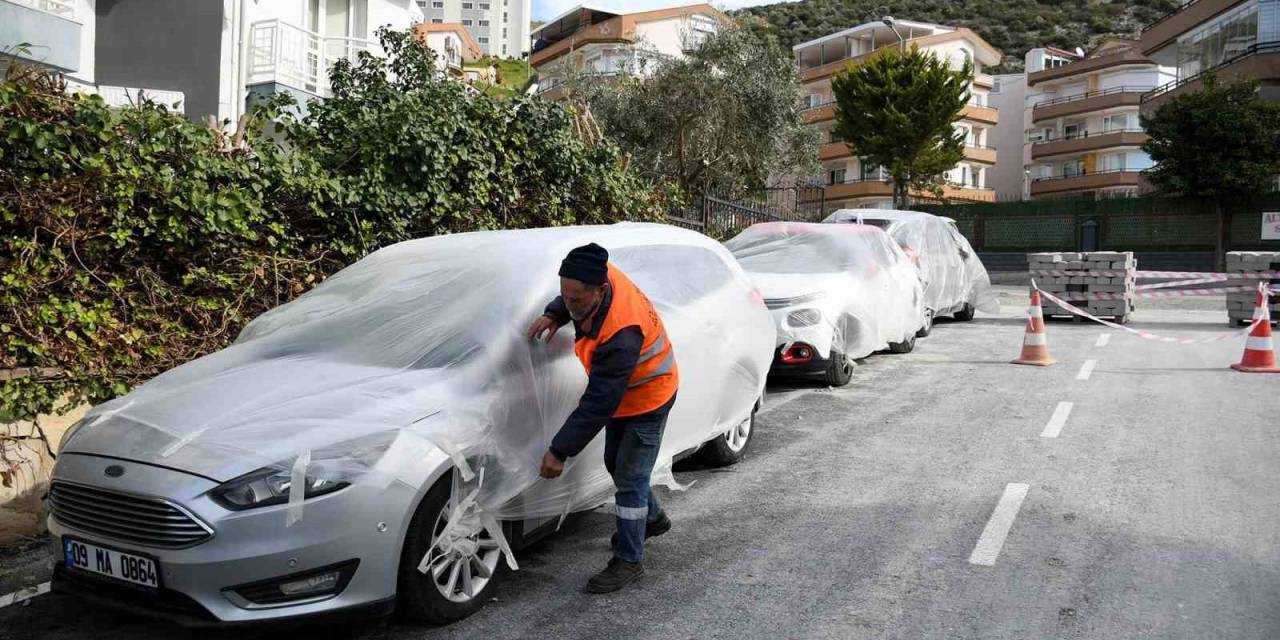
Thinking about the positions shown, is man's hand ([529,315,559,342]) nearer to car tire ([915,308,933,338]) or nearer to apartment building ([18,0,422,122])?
car tire ([915,308,933,338])

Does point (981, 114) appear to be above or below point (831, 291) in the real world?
above

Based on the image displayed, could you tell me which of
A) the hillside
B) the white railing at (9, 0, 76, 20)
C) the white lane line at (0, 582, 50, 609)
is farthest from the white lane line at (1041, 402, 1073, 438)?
the hillside

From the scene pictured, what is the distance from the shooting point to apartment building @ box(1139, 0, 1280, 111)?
32594mm

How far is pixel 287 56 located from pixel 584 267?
1470 cm

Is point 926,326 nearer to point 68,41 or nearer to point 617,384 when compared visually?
point 617,384

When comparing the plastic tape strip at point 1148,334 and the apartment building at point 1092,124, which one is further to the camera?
the apartment building at point 1092,124

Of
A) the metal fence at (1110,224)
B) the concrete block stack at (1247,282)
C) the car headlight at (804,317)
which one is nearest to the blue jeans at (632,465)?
the car headlight at (804,317)

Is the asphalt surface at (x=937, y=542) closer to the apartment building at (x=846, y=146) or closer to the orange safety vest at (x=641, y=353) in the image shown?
the orange safety vest at (x=641, y=353)

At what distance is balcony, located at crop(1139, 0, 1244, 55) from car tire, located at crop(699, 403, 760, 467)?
35.2m

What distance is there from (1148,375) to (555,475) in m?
8.67

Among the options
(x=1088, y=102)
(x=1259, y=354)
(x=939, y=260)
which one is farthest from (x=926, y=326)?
(x=1088, y=102)

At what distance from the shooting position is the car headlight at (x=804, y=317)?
946 centimetres

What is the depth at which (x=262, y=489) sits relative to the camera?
11.8ft

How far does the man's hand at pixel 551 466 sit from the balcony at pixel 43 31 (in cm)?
1070
